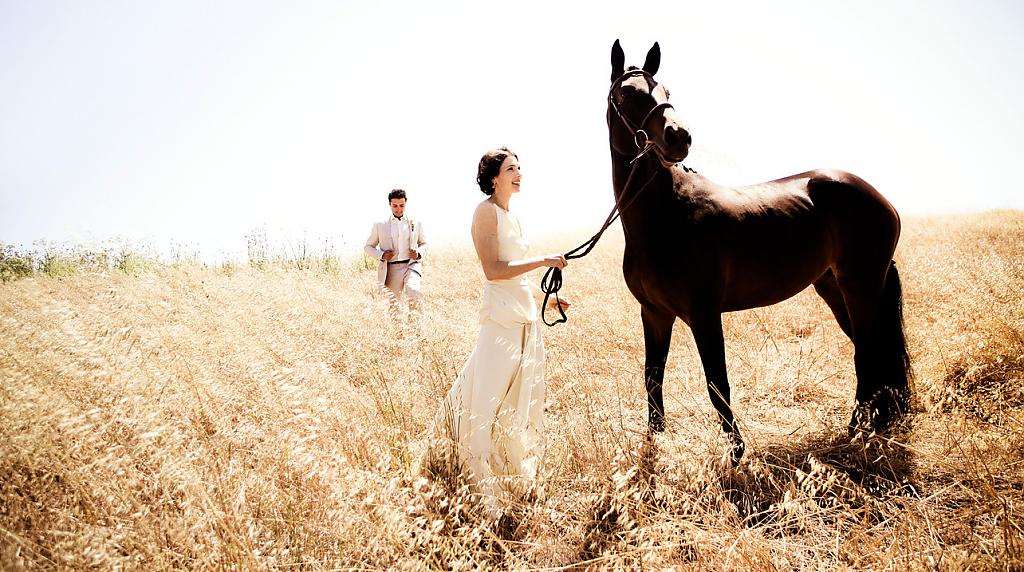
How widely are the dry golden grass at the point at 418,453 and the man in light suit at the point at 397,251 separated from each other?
4.79 feet

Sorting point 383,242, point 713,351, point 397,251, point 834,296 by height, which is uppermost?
point 383,242

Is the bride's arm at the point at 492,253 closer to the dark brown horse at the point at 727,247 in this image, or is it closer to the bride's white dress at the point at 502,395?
the bride's white dress at the point at 502,395

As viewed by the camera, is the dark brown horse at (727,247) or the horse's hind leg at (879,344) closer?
the dark brown horse at (727,247)

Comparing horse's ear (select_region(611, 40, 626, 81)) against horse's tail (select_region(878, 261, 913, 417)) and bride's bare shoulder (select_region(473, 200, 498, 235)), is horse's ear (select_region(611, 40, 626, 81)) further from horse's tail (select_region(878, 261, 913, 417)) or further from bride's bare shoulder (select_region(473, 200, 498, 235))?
horse's tail (select_region(878, 261, 913, 417))

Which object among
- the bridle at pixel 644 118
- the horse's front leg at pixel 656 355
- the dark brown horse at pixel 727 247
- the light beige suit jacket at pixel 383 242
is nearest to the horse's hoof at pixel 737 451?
the dark brown horse at pixel 727 247

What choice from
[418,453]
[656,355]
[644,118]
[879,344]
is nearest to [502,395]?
[418,453]

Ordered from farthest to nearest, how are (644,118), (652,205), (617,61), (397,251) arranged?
(397,251)
(617,61)
(652,205)
(644,118)

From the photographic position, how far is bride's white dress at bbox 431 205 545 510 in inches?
103

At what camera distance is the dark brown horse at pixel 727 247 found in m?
2.95

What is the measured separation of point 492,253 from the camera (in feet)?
8.83

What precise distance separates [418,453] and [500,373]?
2.15 feet

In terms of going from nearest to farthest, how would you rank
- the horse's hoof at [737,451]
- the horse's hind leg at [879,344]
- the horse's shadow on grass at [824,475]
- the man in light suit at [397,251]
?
the horse's shadow on grass at [824,475] → the horse's hoof at [737,451] → the horse's hind leg at [879,344] → the man in light suit at [397,251]

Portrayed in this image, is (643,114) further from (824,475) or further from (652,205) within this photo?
(824,475)

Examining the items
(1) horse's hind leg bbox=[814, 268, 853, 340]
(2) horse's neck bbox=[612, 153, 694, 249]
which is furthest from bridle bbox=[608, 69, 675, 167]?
(1) horse's hind leg bbox=[814, 268, 853, 340]
